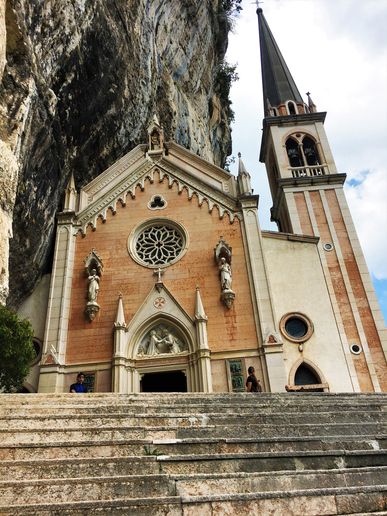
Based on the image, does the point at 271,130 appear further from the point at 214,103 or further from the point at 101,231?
the point at 101,231

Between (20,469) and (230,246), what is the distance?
1272cm

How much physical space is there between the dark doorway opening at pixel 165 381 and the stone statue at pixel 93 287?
3.30m

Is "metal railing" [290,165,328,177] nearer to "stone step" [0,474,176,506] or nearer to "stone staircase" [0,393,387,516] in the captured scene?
"stone staircase" [0,393,387,516]

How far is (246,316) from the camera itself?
15.4 meters

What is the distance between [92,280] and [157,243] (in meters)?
2.98

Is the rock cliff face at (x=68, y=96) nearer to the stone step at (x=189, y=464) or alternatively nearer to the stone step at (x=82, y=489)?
the stone step at (x=189, y=464)

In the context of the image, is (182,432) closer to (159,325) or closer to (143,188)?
(159,325)

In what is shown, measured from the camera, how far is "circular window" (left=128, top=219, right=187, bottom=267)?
1700cm

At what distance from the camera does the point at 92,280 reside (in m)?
16.1

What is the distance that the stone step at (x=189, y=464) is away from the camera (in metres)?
5.05

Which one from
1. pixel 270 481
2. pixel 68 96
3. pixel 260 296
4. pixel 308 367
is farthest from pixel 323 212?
pixel 270 481

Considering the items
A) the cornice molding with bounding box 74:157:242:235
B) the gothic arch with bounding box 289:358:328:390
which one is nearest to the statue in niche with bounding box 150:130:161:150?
the cornice molding with bounding box 74:157:242:235

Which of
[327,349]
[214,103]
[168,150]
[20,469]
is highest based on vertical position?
[214,103]

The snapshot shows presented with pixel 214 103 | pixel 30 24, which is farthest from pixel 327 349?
pixel 214 103
